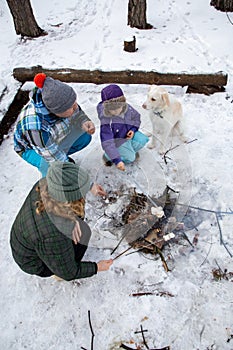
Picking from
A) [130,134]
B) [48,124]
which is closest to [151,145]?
[130,134]

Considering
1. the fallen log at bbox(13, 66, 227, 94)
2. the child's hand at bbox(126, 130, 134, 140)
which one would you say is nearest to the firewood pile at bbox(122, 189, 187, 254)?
the child's hand at bbox(126, 130, 134, 140)

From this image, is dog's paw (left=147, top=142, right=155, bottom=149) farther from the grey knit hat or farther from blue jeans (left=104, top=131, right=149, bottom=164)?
the grey knit hat

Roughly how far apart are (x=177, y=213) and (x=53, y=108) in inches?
58.1

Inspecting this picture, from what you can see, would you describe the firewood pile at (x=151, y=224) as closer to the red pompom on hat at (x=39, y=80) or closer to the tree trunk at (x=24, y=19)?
the red pompom on hat at (x=39, y=80)

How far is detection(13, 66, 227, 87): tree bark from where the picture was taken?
13.5 ft

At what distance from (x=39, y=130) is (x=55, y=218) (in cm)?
114

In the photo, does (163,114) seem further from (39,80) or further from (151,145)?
(39,80)

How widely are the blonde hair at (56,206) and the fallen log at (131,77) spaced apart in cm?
275

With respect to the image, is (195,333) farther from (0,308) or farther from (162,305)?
Result: (0,308)

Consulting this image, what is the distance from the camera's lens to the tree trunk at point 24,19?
16.2 feet

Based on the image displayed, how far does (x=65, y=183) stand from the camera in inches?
68.9

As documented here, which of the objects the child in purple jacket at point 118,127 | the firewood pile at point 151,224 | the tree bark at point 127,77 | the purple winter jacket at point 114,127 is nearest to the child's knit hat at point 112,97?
the child in purple jacket at point 118,127

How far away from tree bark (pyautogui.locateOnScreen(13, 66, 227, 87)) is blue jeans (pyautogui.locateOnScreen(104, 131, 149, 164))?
118 cm

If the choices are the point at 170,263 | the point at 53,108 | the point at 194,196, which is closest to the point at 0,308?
the point at 170,263
